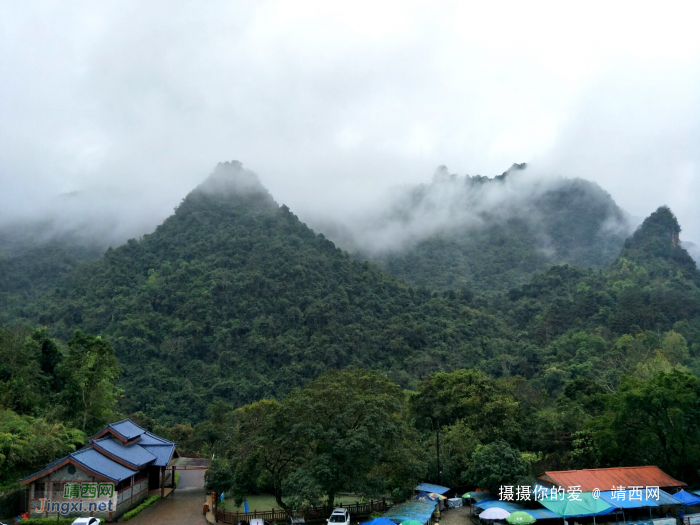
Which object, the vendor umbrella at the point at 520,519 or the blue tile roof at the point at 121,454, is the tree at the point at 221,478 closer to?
the blue tile roof at the point at 121,454

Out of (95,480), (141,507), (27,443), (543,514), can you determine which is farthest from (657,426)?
(27,443)

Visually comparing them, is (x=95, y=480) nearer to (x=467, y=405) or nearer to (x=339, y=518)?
(x=339, y=518)

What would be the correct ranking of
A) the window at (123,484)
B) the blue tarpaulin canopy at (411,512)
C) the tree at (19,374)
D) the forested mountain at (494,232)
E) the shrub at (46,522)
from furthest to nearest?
1. the forested mountain at (494,232)
2. the tree at (19,374)
3. the window at (123,484)
4. the blue tarpaulin canopy at (411,512)
5. the shrub at (46,522)

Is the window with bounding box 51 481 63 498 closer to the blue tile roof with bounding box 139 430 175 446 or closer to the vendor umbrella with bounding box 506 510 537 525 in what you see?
the blue tile roof with bounding box 139 430 175 446

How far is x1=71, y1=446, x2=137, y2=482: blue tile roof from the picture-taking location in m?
20.3

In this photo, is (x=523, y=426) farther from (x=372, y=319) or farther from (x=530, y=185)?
(x=530, y=185)

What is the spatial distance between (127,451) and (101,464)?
2.94 m

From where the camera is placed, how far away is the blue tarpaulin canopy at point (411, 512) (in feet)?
66.3

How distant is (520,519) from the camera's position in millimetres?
19375

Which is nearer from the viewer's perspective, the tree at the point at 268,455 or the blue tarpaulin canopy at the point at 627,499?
the blue tarpaulin canopy at the point at 627,499

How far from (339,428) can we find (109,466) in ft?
31.8

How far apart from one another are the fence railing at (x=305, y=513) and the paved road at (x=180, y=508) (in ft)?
4.34

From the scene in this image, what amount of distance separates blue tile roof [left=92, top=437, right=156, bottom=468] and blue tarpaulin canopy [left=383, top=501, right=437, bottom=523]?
444 inches

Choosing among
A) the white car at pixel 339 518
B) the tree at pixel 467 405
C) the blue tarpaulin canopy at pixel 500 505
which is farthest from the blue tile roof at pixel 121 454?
the tree at pixel 467 405
